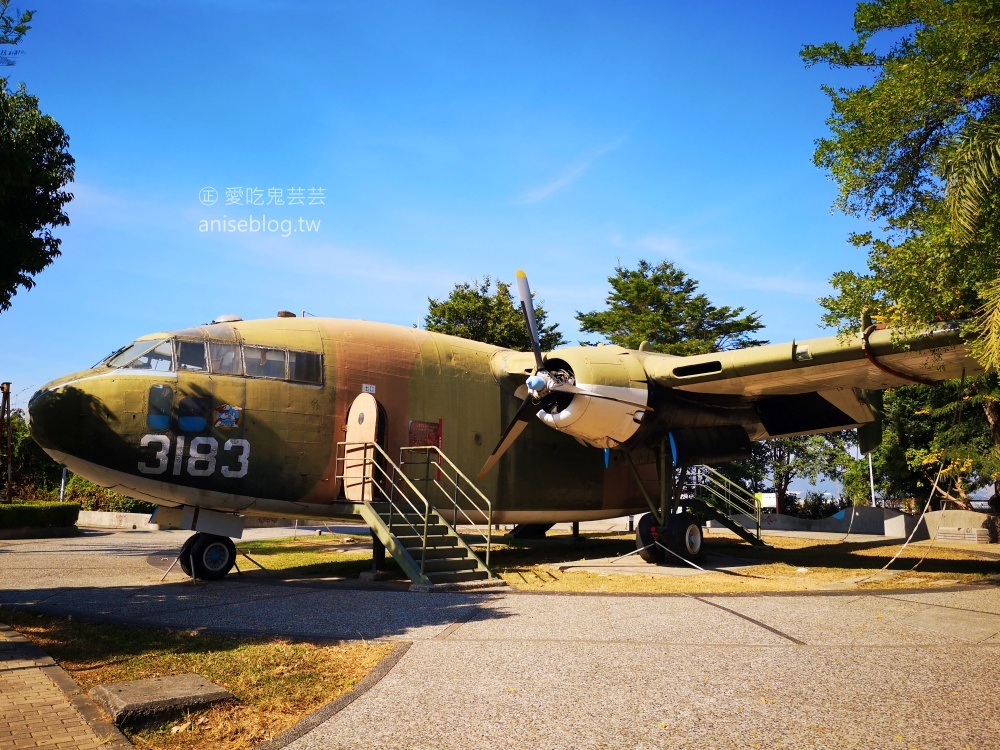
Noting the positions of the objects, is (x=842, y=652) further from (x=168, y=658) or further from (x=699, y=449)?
(x=699, y=449)

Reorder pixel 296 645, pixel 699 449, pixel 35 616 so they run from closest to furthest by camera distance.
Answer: pixel 296 645, pixel 35 616, pixel 699 449

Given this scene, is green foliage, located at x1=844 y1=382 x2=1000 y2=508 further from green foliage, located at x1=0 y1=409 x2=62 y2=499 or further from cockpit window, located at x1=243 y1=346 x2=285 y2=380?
green foliage, located at x1=0 y1=409 x2=62 y2=499

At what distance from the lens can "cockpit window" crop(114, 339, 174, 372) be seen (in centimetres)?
1178

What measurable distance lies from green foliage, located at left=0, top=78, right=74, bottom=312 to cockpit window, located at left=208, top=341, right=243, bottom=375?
285cm

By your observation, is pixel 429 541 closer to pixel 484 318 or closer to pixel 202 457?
pixel 202 457

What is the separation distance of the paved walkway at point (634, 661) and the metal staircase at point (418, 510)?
99 cm

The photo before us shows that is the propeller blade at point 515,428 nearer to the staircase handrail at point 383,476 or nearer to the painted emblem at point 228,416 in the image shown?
the staircase handrail at point 383,476

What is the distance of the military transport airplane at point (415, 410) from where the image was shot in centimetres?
1145

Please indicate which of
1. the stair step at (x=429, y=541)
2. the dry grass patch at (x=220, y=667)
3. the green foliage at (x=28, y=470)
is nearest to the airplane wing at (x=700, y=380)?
the stair step at (x=429, y=541)

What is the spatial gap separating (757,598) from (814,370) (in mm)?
5415

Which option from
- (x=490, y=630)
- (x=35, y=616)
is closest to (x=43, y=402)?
(x=35, y=616)

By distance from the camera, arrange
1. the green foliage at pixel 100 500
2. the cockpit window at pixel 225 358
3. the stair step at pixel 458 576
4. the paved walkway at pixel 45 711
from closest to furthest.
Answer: the paved walkway at pixel 45 711 → the stair step at pixel 458 576 → the cockpit window at pixel 225 358 → the green foliage at pixel 100 500

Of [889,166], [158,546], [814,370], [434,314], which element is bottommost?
[158,546]

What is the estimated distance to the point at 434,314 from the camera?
133ft
